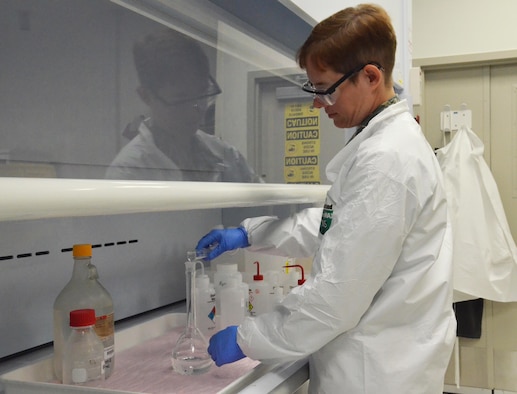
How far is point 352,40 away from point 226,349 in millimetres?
635

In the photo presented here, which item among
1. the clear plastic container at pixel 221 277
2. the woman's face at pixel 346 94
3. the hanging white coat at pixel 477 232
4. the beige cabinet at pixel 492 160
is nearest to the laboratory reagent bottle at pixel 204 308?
the clear plastic container at pixel 221 277

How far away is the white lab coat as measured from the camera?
2.98 ft

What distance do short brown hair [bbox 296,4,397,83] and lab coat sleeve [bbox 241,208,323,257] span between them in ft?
1.35

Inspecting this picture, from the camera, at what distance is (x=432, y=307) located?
1.02 m

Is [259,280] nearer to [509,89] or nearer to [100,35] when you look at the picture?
[100,35]

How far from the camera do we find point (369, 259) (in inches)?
35.6

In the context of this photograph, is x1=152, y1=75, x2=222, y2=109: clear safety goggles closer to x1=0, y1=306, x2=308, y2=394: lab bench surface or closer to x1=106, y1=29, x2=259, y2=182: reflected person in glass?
x1=106, y1=29, x2=259, y2=182: reflected person in glass

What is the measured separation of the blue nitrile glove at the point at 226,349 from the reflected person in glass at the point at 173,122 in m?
0.31

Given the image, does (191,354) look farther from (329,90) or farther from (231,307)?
(329,90)

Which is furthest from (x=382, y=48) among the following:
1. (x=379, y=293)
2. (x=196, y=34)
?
(x=379, y=293)

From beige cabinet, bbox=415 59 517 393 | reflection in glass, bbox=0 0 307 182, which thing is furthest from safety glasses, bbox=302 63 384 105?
beige cabinet, bbox=415 59 517 393

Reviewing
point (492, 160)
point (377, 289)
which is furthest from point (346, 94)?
point (492, 160)

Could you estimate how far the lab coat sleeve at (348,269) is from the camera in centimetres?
90

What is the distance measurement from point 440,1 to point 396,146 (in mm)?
2723
